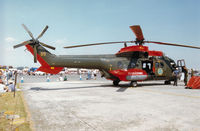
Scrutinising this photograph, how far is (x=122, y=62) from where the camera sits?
14.8 m

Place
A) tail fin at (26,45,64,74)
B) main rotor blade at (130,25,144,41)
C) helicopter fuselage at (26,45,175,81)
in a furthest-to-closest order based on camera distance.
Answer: helicopter fuselage at (26,45,175,81) < tail fin at (26,45,64,74) < main rotor blade at (130,25,144,41)

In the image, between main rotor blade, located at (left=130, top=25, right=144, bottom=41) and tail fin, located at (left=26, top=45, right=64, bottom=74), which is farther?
tail fin, located at (left=26, top=45, right=64, bottom=74)

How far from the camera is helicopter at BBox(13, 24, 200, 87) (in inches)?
502

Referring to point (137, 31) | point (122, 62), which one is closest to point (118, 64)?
point (122, 62)

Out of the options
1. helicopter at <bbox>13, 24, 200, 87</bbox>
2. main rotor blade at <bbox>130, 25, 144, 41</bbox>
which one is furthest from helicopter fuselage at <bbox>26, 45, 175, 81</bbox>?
main rotor blade at <bbox>130, 25, 144, 41</bbox>

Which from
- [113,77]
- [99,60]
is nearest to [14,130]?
[99,60]

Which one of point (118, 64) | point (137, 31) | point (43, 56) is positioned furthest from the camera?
point (118, 64)

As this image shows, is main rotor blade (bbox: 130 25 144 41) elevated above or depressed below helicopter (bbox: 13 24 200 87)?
above

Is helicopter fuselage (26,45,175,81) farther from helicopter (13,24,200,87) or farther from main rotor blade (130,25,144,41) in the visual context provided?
main rotor blade (130,25,144,41)

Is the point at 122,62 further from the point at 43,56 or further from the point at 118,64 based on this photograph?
the point at 43,56

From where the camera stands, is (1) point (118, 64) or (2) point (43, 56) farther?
(1) point (118, 64)

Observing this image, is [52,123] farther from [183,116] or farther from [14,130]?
[183,116]

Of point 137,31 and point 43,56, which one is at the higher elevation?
point 137,31

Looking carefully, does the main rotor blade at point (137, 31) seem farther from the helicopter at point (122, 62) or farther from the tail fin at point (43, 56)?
the tail fin at point (43, 56)
